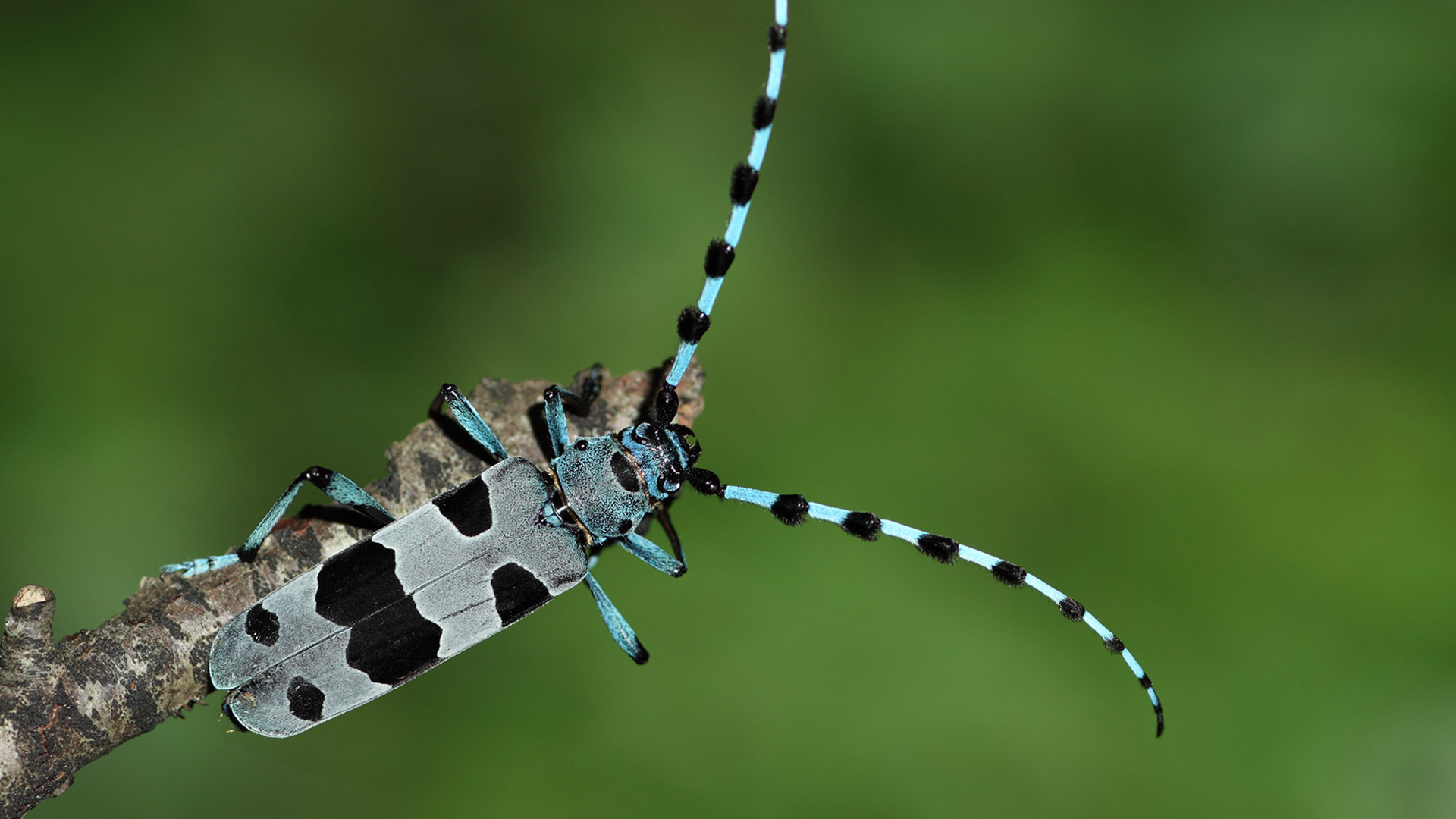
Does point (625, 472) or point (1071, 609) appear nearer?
point (1071, 609)

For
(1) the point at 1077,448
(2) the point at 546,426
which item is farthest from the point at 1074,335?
(2) the point at 546,426

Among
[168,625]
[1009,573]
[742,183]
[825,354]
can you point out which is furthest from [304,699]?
[825,354]

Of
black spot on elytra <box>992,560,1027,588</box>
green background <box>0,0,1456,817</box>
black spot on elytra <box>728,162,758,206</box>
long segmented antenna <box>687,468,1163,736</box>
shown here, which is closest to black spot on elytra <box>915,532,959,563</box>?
long segmented antenna <box>687,468,1163,736</box>

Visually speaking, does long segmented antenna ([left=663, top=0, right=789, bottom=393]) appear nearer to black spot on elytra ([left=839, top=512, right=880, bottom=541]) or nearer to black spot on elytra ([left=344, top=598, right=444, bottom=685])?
black spot on elytra ([left=839, top=512, right=880, bottom=541])

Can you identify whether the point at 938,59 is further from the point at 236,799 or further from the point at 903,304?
the point at 236,799

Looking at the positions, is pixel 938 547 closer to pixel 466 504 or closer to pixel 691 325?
pixel 691 325
